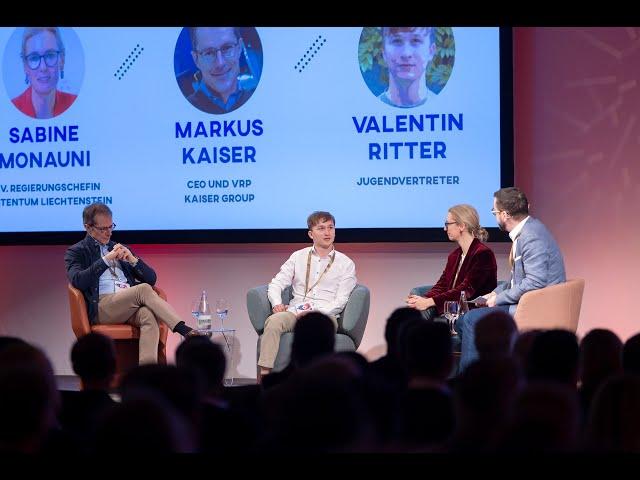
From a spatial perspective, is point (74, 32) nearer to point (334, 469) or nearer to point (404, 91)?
point (404, 91)

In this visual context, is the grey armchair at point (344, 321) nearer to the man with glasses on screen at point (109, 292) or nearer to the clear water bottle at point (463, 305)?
the man with glasses on screen at point (109, 292)

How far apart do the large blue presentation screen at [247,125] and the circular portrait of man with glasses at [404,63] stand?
0.03 ft

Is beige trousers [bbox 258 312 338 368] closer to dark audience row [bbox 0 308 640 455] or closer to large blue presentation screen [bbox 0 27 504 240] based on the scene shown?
large blue presentation screen [bbox 0 27 504 240]

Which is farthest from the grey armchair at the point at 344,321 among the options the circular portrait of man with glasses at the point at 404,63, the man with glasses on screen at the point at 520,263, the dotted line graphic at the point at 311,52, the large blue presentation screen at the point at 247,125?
the dotted line graphic at the point at 311,52

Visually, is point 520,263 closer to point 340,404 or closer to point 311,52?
point 311,52

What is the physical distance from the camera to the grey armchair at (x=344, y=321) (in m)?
6.34

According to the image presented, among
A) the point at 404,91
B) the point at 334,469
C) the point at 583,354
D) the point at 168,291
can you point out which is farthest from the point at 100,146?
the point at 334,469

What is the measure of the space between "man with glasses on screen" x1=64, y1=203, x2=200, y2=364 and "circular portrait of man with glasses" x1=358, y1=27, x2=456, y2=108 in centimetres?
214

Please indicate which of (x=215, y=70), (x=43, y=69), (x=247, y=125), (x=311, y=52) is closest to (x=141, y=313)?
(x=247, y=125)

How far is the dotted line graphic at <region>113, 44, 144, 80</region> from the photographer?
23.7 ft

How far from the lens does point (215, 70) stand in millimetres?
7191

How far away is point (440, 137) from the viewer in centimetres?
697

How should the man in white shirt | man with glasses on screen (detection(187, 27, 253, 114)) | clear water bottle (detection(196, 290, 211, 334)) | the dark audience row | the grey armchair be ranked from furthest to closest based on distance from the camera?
man with glasses on screen (detection(187, 27, 253, 114)) < clear water bottle (detection(196, 290, 211, 334)) < the man in white shirt < the grey armchair < the dark audience row

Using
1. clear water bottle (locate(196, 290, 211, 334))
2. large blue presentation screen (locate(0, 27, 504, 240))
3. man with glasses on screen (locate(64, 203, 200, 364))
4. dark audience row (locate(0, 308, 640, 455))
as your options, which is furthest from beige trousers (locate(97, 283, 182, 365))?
dark audience row (locate(0, 308, 640, 455))
